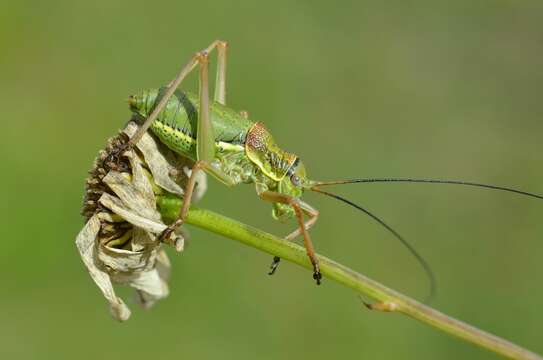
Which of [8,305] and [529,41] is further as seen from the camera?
[529,41]

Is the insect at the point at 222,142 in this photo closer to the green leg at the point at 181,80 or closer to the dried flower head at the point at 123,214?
the green leg at the point at 181,80

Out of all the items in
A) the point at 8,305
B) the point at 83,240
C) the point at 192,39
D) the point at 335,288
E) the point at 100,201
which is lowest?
the point at 8,305

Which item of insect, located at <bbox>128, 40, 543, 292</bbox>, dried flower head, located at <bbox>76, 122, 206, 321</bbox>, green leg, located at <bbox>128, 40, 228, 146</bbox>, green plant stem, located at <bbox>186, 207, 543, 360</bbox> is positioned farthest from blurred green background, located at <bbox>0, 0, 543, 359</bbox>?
green plant stem, located at <bbox>186, 207, 543, 360</bbox>

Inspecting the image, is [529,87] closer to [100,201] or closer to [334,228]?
[334,228]

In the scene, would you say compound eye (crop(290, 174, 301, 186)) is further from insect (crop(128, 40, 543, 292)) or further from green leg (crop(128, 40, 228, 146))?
green leg (crop(128, 40, 228, 146))

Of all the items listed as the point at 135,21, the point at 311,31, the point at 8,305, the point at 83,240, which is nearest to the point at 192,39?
the point at 135,21
